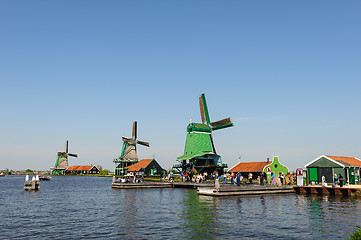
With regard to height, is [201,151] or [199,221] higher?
[201,151]

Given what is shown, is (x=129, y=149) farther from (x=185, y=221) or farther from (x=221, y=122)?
(x=185, y=221)

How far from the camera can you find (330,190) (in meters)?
37.0

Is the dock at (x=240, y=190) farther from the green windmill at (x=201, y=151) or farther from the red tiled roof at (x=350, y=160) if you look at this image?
the green windmill at (x=201, y=151)

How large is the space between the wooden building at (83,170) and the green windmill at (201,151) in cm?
9054

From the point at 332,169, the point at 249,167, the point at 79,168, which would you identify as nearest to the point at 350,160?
the point at 332,169

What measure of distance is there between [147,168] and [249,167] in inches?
1571

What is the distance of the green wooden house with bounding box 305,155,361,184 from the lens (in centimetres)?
4075

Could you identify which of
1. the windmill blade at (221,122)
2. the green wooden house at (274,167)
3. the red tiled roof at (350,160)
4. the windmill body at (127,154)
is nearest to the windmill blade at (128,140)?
the windmill body at (127,154)

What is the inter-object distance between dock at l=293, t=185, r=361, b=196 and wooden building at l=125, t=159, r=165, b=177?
5527cm

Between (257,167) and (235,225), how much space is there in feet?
133

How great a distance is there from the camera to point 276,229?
1886 centimetres

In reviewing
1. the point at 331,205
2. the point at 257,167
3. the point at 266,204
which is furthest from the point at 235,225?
the point at 257,167

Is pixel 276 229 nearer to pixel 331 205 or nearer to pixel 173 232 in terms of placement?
pixel 173 232

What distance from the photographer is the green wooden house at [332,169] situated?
134 feet
